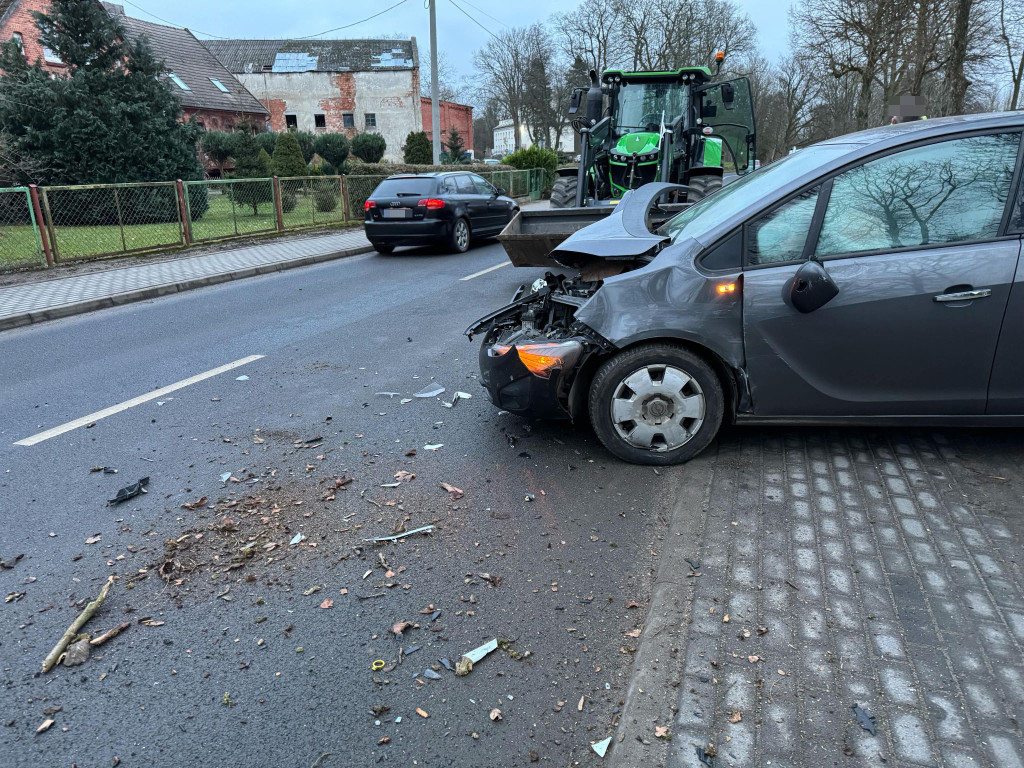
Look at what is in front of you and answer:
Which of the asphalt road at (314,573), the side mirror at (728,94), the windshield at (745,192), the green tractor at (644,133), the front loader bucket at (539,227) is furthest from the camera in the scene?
the side mirror at (728,94)

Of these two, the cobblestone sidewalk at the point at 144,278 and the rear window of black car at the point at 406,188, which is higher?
the rear window of black car at the point at 406,188

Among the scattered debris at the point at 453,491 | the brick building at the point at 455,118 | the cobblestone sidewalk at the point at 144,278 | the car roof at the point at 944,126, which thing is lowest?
the cobblestone sidewalk at the point at 144,278

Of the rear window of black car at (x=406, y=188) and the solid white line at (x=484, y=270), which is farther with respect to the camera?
the rear window of black car at (x=406, y=188)

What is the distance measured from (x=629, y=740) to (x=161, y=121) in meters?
22.9

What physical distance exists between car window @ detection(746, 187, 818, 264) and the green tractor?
754 centimetres

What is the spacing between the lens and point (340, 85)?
57594 millimetres

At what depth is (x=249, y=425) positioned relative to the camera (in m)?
5.02

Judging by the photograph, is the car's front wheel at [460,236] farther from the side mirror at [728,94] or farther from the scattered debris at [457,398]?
the scattered debris at [457,398]

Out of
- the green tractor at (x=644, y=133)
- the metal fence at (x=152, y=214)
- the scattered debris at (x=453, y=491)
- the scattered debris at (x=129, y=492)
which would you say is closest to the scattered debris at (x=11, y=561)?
the scattered debris at (x=129, y=492)

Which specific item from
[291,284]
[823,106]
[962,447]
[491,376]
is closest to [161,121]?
[291,284]

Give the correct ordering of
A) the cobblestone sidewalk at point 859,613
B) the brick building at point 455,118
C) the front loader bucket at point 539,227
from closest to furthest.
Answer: the cobblestone sidewalk at point 859,613 → the front loader bucket at point 539,227 → the brick building at point 455,118

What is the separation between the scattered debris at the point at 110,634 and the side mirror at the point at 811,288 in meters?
3.47

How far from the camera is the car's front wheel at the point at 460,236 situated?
14.4 meters

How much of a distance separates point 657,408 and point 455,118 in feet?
222
